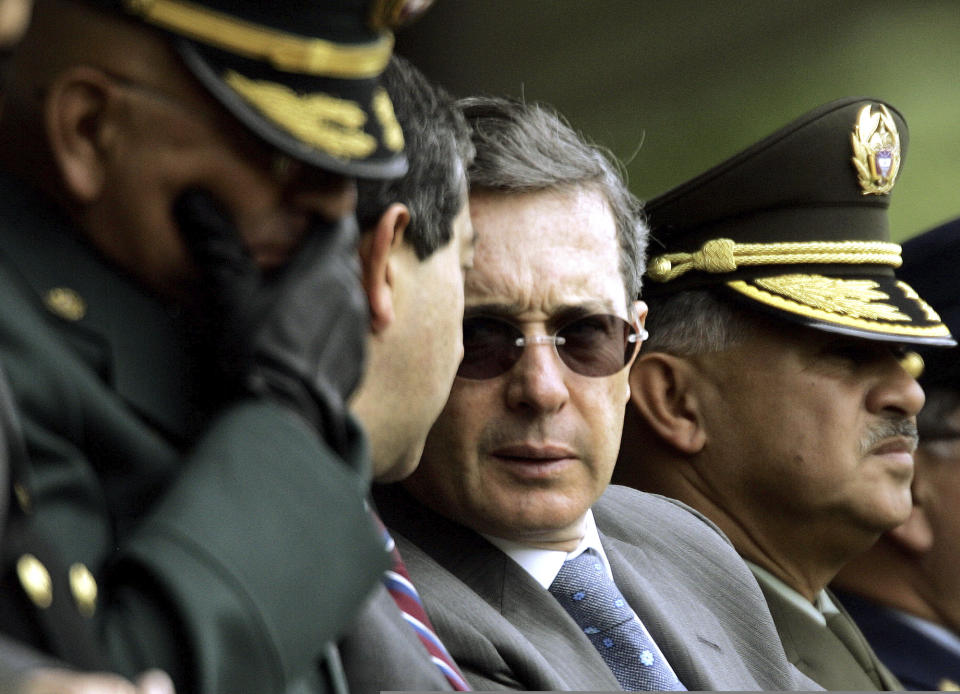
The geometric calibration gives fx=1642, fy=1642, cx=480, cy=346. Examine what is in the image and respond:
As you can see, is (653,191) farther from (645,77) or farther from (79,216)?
(79,216)

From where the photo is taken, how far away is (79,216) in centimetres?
154

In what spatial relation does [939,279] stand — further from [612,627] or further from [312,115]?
[312,115]

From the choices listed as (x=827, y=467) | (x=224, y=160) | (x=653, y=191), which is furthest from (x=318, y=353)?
(x=653, y=191)

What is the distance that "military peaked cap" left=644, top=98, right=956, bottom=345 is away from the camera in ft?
11.6

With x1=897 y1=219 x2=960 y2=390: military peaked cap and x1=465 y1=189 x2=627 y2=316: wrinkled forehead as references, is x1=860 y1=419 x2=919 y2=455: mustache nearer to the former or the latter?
x1=897 y1=219 x2=960 y2=390: military peaked cap

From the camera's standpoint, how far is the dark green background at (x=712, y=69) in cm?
534

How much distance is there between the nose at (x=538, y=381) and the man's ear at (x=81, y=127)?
124 cm

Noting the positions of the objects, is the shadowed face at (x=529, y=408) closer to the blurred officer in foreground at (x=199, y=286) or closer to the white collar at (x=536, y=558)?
the white collar at (x=536, y=558)

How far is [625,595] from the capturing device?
2.88 metres

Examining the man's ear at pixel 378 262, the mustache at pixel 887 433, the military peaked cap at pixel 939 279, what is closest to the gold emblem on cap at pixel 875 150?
the military peaked cap at pixel 939 279

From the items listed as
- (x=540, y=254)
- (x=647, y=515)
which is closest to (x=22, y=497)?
(x=540, y=254)

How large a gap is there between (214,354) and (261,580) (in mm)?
237

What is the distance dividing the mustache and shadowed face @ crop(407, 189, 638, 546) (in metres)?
0.89

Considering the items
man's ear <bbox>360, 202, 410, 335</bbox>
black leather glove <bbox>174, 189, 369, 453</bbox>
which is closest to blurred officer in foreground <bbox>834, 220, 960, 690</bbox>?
man's ear <bbox>360, 202, 410, 335</bbox>
